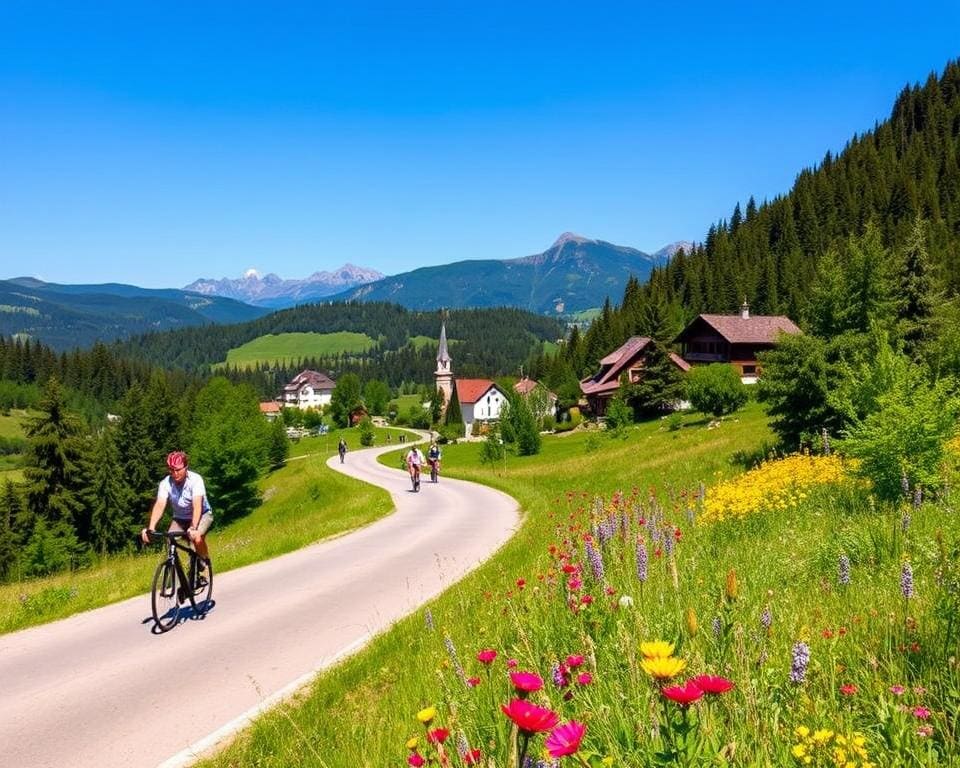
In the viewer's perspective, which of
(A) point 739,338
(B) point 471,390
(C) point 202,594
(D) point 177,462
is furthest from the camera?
(B) point 471,390

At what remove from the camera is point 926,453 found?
1005cm

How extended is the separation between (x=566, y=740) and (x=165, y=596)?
924cm

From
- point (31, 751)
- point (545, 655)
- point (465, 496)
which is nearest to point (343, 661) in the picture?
point (31, 751)

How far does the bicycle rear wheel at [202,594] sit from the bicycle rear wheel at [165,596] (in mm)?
250

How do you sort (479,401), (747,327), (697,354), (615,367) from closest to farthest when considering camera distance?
(747,327), (697,354), (615,367), (479,401)

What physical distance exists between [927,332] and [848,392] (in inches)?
922

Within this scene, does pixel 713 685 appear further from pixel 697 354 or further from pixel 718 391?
pixel 697 354

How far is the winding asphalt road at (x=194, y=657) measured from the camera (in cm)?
588

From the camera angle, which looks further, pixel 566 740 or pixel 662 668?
pixel 662 668

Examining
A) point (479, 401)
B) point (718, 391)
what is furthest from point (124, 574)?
point (479, 401)

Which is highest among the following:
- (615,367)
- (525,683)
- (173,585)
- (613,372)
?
(525,683)

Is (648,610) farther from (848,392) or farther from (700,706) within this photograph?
(848,392)

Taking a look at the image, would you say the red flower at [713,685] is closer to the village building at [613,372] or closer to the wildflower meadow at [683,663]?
the wildflower meadow at [683,663]

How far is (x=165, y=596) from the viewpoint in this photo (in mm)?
9336
